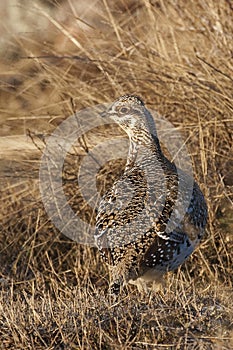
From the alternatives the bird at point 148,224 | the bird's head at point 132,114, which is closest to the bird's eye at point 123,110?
the bird's head at point 132,114

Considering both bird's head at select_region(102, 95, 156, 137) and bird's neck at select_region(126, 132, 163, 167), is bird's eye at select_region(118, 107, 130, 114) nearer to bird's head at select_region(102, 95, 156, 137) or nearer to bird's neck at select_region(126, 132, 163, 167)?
bird's head at select_region(102, 95, 156, 137)

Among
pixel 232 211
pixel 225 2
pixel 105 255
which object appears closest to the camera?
pixel 105 255

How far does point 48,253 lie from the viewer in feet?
21.6

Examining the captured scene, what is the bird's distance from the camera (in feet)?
15.3

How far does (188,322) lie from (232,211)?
2478mm

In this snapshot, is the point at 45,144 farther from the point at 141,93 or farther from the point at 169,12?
the point at 169,12

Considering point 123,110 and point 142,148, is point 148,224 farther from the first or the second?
point 123,110

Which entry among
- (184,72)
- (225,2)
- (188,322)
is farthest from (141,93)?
(188,322)

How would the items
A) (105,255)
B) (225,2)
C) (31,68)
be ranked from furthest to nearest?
1. (31,68)
2. (225,2)
3. (105,255)

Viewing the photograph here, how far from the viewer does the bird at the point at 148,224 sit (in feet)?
15.3

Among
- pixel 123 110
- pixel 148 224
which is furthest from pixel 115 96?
pixel 148 224

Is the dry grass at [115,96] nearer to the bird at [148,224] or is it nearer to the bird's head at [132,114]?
the bird at [148,224]

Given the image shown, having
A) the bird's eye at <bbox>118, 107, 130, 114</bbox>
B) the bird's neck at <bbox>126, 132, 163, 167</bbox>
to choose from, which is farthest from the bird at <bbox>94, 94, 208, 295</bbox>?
the bird's eye at <bbox>118, 107, 130, 114</bbox>

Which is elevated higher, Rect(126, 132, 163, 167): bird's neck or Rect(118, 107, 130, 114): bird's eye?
Rect(118, 107, 130, 114): bird's eye
